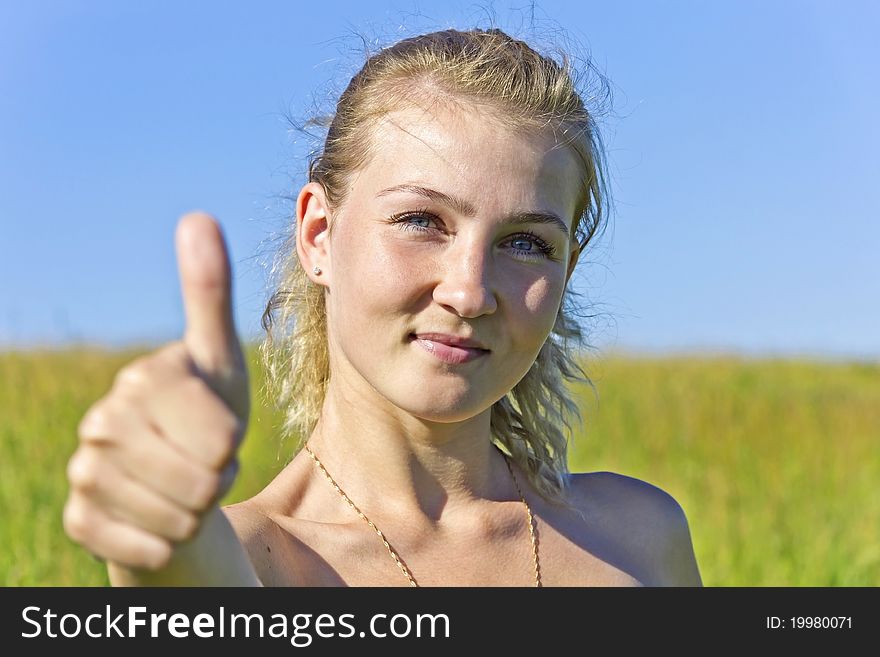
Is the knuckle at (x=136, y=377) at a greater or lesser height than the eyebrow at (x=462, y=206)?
lesser

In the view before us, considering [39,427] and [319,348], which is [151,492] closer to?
[319,348]

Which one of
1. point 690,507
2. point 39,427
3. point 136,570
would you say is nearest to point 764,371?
point 690,507

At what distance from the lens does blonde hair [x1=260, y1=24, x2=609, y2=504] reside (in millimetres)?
2219

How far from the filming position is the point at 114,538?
1.21 m

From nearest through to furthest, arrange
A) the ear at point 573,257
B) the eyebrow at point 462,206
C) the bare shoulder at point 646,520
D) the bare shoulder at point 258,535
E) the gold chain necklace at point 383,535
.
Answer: the bare shoulder at point 258,535, the eyebrow at point 462,206, the gold chain necklace at point 383,535, the ear at point 573,257, the bare shoulder at point 646,520

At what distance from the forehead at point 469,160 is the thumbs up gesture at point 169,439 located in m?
0.86

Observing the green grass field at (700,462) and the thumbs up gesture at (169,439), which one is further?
the green grass field at (700,462)

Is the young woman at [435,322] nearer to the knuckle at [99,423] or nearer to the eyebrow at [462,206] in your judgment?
the eyebrow at [462,206]

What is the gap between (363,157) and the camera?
2.20m

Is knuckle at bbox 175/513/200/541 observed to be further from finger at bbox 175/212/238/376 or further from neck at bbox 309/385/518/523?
neck at bbox 309/385/518/523

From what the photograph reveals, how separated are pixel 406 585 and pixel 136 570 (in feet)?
3.27

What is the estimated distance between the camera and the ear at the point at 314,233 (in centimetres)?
225

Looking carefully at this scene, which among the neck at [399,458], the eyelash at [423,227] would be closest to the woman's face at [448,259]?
the eyelash at [423,227]

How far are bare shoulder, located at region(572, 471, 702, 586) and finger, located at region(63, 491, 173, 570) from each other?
1.64 meters
